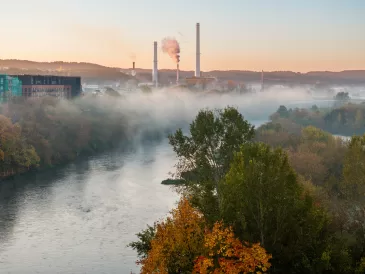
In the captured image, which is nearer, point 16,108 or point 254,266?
point 254,266

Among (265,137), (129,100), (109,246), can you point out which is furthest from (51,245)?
(129,100)

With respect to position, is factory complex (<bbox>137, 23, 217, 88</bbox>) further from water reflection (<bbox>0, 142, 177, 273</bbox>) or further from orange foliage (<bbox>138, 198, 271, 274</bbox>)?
orange foliage (<bbox>138, 198, 271, 274</bbox>)

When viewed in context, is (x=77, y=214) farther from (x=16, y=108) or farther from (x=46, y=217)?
(x=16, y=108)

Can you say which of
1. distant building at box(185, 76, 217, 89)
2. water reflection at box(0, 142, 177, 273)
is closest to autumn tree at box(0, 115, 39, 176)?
water reflection at box(0, 142, 177, 273)

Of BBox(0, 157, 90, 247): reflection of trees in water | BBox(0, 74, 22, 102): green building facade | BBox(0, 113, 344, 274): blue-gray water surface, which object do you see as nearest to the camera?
BBox(0, 113, 344, 274): blue-gray water surface

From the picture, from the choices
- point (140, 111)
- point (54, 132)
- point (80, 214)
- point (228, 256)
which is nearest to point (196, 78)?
point (140, 111)

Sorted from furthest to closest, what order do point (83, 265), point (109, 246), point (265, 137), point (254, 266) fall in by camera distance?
point (265, 137), point (109, 246), point (83, 265), point (254, 266)
